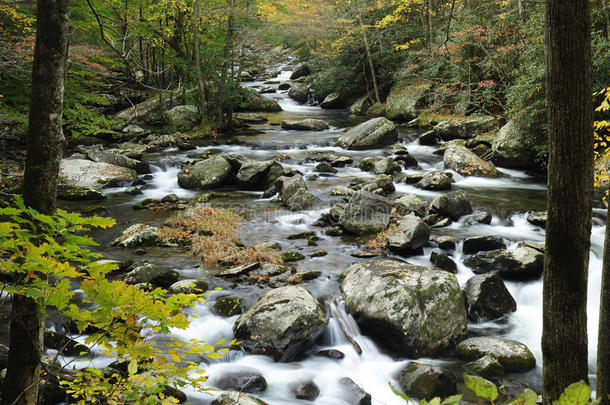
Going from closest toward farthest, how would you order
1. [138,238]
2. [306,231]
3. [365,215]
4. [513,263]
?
1. [513,263]
2. [138,238]
3. [365,215]
4. [306,231]

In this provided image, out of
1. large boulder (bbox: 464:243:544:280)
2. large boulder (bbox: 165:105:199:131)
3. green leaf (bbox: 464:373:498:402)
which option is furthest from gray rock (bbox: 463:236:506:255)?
large boulder (bbox: 165:105:199:131)

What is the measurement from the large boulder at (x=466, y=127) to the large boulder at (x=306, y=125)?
5696 millimetres

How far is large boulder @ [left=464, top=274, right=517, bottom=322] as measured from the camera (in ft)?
22.2

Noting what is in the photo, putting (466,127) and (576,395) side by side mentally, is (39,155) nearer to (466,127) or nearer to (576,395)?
(576,395)

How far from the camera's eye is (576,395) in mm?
1275

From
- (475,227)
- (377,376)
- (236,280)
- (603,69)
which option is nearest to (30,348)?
(377,376)

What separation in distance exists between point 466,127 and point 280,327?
14.6m

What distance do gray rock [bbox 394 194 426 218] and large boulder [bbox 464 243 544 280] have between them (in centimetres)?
259

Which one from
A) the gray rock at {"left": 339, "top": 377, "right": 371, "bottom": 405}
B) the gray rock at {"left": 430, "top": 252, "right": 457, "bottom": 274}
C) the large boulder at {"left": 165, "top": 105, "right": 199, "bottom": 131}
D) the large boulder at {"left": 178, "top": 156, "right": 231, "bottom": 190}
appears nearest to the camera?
the gray rock at {"left": 339, "top": 377, "right": 371, "bottom": 405}

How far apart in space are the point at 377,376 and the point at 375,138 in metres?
12.9

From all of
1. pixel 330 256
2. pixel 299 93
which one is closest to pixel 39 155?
pixel 330 256

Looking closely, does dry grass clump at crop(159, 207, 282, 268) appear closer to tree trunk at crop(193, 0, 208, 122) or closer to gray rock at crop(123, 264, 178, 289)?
gray rock at crop(123, 264, 178, 289)

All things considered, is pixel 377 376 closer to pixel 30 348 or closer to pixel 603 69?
pixel 30 348

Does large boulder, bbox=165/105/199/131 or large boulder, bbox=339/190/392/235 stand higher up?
large boulder, bbox=165/105/199/131
